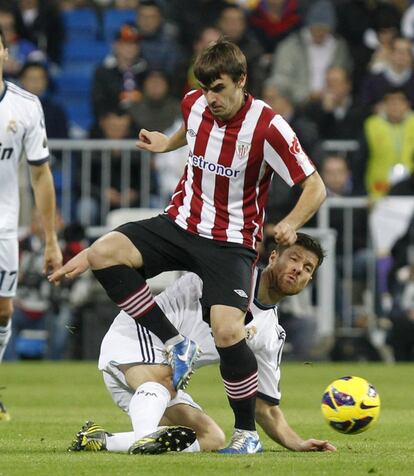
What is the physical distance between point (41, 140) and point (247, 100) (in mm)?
2298

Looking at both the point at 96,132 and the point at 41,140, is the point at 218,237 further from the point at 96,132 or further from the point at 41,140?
the point at 96,132

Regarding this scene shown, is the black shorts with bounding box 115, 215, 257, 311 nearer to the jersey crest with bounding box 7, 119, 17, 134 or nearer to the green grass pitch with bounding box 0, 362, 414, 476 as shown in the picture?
the green grass pitch with bounding box 0, 362, 414, 476

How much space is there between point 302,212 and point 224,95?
0.79 meters

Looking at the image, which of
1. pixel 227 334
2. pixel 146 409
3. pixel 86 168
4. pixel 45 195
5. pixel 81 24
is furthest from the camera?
pixel 81 24

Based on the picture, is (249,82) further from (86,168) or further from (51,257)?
(51,257)

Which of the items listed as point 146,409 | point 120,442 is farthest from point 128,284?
point 120,442

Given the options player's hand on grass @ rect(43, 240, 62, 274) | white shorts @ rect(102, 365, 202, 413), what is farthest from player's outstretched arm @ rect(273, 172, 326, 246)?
player's hand on grass @ rect(43, 240, 62, 274)

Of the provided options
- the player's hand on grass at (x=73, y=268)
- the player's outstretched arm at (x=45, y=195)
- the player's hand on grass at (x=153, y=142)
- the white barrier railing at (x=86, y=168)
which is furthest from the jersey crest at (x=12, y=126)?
the white barrier railing at (x=86, y=168)

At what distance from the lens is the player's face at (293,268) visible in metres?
8.09

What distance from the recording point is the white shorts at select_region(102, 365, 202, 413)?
8195mm

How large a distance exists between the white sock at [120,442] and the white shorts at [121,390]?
0.28m

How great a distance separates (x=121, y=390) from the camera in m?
8.31

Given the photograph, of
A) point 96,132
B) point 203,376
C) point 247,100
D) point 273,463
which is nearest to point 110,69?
point 96,132

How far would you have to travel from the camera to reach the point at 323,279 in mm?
17469
